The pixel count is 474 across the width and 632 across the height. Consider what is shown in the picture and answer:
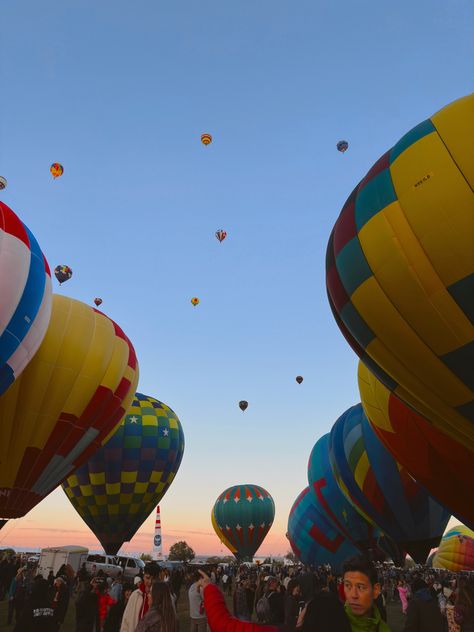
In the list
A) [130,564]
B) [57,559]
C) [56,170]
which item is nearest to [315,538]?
[130,564]

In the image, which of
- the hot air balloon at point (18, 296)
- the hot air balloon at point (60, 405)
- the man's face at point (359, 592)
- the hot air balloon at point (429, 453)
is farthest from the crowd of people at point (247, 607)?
the hot air balloon at point (18, 296)

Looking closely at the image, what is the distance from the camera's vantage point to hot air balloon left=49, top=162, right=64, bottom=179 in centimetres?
1831

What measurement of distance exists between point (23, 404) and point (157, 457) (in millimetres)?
10257

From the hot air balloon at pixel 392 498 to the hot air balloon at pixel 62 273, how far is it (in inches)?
445

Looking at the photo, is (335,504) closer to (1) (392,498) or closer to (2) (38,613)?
(1) (392,498)

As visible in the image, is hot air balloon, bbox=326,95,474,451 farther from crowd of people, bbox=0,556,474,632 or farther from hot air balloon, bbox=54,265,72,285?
hot air balloon, bbox=54,265,72,285

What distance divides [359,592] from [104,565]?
2136cm

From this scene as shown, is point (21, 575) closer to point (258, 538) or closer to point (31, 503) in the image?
point (31, 503)

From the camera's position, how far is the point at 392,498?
1634 cm

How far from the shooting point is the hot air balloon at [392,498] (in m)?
16.3

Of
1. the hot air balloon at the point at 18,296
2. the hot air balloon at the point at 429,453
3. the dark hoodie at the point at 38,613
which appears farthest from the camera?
the hot air balloon at the point at 429,453

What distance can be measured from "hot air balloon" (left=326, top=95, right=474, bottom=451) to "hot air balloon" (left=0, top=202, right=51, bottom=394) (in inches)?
246

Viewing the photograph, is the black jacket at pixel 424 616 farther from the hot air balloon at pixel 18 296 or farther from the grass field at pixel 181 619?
the grass field at pixel 181 619

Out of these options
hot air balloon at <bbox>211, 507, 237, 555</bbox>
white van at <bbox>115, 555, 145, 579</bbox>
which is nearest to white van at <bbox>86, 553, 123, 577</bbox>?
white van at <bbox>115, 555, 145, 579</bbox>
